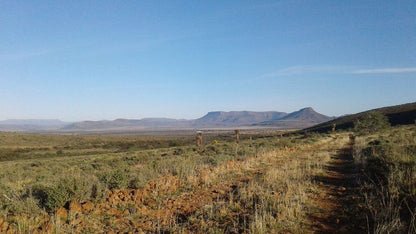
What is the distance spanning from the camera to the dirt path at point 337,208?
195 inches

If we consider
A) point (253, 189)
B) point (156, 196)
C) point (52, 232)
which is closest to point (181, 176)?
point (156, 196)

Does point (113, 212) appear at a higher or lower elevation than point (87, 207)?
lower

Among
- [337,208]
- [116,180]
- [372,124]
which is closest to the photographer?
[337,208]

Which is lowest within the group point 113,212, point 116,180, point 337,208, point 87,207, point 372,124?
point 337,208

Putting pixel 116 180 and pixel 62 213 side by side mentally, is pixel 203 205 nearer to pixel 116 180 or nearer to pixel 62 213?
pixel 116 180

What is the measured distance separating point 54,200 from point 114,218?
164 cm

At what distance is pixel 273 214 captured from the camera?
554 cm

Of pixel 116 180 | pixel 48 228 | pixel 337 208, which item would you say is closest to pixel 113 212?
pixel 48 228

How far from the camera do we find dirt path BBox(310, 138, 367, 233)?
195 inches

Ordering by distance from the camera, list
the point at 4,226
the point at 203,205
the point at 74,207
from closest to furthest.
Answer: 1. the point at 4,226
2. the point at 74,207
3. the point at 203,205

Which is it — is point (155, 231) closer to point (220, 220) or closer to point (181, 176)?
point (220, 220)

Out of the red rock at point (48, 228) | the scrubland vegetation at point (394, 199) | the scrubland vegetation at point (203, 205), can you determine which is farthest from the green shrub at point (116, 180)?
the scrubland vegetation at point (394, 199)

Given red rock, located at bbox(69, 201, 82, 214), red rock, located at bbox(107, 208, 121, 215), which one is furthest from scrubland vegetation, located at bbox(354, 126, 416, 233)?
red rock, located at bbox(69, 201, 82, 214)

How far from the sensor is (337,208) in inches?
236
